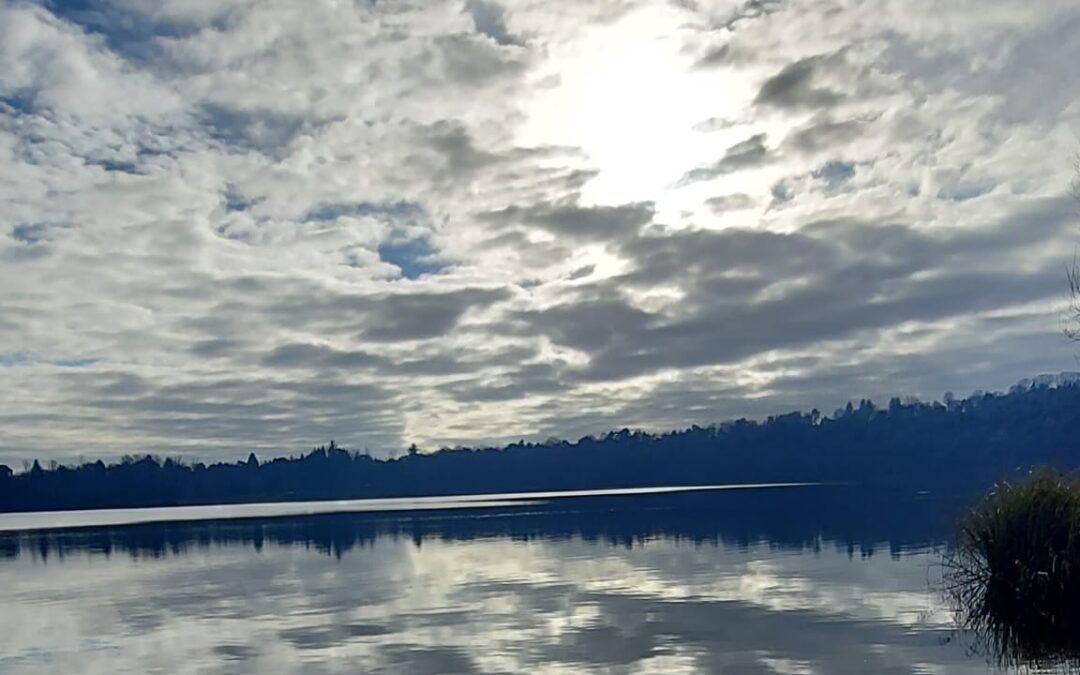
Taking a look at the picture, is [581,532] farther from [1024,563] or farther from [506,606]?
[1024,563]

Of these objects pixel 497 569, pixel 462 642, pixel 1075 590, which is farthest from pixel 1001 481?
pixel 497 569

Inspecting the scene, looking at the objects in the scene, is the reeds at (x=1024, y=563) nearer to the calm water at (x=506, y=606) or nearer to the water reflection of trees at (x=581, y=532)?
the calm water at (x=506, y=606)

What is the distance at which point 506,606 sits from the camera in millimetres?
26219

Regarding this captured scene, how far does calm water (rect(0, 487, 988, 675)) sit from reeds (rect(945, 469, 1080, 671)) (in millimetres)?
907

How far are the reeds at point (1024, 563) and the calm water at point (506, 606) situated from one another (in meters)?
0.91

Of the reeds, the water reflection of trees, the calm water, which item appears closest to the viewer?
the calm water

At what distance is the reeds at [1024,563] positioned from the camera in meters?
19.6

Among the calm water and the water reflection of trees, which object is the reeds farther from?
the water reflection of trees

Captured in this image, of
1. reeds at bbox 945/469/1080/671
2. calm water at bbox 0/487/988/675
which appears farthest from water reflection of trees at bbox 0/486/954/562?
reeds at bbox 945/469/1080/671

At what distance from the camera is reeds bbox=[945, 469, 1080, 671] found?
19.6 meters

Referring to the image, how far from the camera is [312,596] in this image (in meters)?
30.3

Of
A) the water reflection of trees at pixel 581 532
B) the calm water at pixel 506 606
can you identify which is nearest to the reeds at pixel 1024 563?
the calm water at pixel 506 606

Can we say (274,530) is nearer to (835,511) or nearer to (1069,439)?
(835,511)

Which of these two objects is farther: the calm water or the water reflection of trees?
the water reflection of trees
